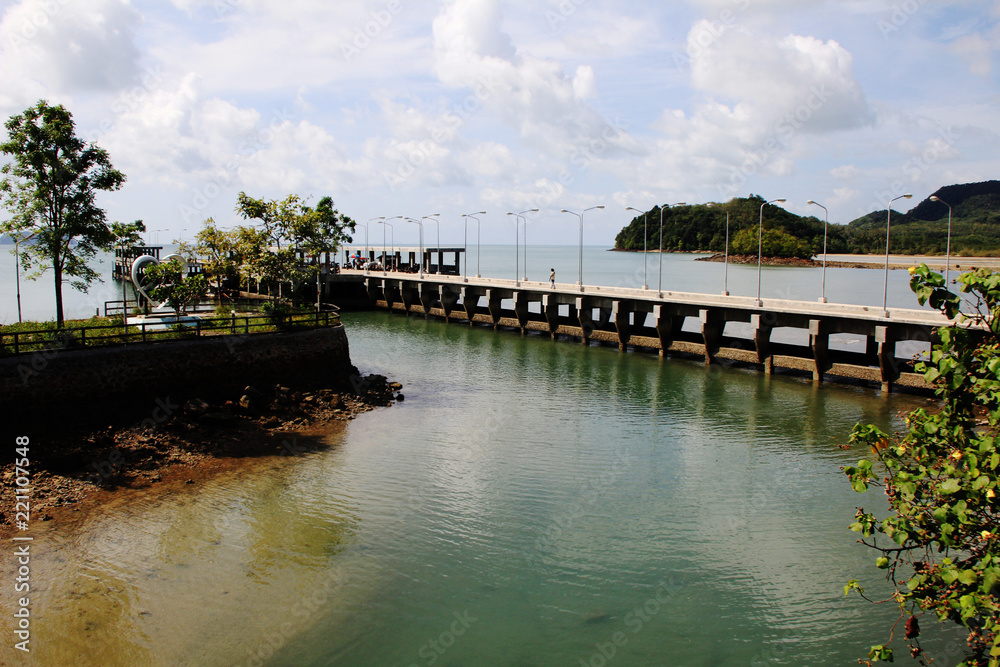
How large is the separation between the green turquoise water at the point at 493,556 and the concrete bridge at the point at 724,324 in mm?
7188

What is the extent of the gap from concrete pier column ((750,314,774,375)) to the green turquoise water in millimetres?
10230

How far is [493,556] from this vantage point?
695 inches

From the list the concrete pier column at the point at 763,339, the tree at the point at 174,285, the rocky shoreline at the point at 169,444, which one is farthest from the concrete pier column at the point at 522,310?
the rocky shoreline at the point at 169,444

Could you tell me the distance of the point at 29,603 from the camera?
1484cm

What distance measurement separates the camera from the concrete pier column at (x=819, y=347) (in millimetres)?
36969

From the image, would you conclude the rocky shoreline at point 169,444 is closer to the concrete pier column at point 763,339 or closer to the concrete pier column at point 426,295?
the concrete pier column at point 763,339

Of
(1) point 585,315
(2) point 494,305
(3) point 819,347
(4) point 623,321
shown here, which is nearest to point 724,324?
(4) point 623,321

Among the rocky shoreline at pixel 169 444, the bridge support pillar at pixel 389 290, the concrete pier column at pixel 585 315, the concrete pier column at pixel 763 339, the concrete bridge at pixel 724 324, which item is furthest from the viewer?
the bridge support pillar at pixel 389 290

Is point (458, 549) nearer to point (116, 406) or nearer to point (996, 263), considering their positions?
point (116, 406)

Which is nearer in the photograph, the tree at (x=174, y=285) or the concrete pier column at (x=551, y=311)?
the tree at (x=174, y=285)

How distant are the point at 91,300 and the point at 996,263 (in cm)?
14831

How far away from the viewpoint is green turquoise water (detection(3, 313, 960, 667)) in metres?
14.0

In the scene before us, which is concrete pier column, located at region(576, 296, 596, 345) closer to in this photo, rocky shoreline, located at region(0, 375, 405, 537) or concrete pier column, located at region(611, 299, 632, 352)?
concrete pier column, located at region(611, 299, 632, 352)

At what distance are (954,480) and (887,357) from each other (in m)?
31.5
